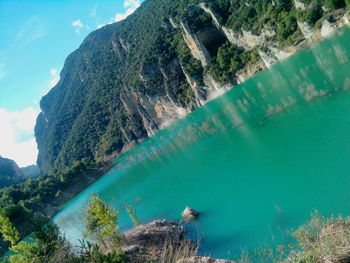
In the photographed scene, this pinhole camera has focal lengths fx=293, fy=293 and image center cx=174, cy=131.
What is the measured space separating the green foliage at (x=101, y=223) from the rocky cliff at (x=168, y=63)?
2470 inches

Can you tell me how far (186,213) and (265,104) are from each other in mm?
26971

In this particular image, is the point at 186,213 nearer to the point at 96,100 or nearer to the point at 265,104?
the point at 265,104

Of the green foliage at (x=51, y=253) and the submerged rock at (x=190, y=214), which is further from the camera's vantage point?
the submerged rock at (x=190, y=214)

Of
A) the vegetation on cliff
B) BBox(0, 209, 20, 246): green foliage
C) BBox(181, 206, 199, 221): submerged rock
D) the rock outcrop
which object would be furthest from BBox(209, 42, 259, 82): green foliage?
BBox(0, 209, 20, 246): green foliage

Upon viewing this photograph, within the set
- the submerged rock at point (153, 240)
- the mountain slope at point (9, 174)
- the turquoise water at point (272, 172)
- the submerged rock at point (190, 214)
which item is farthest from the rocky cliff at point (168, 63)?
the submerged rock at point (153, 240)

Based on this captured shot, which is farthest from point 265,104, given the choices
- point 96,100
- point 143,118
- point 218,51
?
point 96,100

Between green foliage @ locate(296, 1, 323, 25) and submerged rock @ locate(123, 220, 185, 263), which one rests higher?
green foliage @ locate(296, 1, 323, 25)

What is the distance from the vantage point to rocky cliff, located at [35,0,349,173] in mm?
89875

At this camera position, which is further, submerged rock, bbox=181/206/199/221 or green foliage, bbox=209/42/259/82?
green foliage, bbox=209/42/259/82

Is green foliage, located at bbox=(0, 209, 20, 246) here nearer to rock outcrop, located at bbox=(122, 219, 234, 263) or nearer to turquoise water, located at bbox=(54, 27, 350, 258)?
rock outcrop, located at bbox=(122, 219, 234, 263)

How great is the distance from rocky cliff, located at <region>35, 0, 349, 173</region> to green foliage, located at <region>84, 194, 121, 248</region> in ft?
206

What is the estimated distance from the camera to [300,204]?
16500 millimetres

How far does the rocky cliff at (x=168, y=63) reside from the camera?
89.9 meters

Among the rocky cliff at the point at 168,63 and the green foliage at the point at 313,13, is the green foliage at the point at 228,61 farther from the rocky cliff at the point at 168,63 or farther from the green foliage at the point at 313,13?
the green foliage at the point at 313,13
